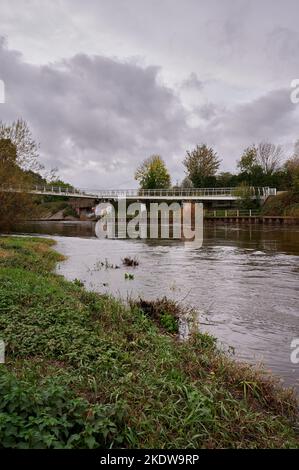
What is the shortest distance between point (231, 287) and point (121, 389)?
1019 cm

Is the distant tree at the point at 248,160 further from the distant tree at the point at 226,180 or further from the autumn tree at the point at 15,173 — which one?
the autumn tree at the point at 15,173

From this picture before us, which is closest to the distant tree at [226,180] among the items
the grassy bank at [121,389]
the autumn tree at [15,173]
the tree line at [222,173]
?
the tree line at [222,173]

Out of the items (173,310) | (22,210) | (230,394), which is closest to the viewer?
(230,394)

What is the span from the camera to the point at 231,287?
14.8m

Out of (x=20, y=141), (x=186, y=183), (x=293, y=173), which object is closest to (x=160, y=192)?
(x=186, y=183)

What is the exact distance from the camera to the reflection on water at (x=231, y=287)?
343 inches

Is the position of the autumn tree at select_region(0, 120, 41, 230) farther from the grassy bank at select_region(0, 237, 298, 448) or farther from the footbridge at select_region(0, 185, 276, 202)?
the footbridge at select_region(0, 185, 276, 202)

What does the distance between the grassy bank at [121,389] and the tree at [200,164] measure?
281 feet

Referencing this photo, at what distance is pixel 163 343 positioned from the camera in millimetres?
7398

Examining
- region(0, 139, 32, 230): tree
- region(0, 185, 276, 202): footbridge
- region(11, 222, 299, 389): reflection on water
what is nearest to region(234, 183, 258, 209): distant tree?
region(0, 185, 276, 202): footbridge
